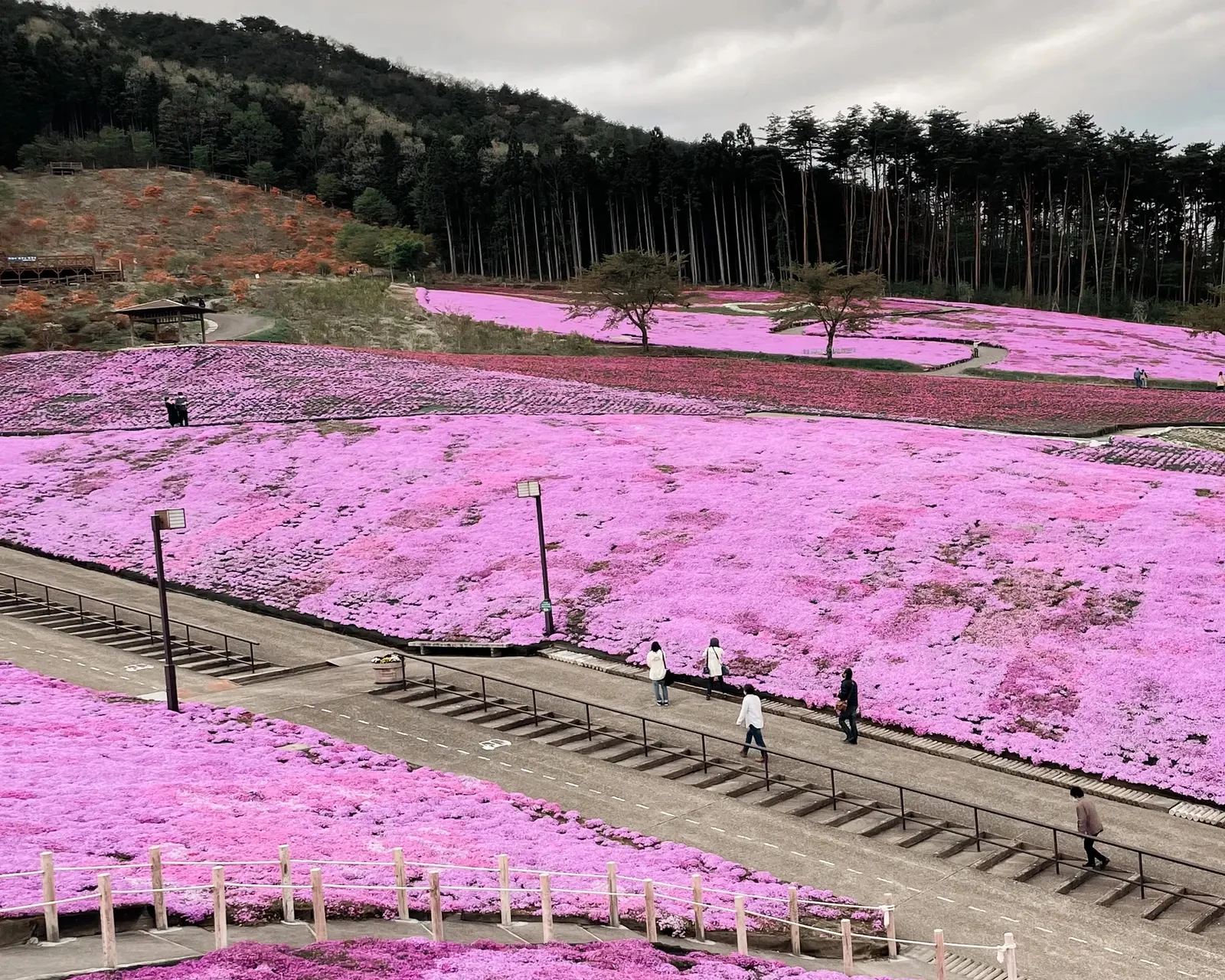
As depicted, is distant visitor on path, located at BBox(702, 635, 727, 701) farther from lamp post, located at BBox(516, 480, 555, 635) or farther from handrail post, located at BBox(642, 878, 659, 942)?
handrail post, located at BBox(642, 878, 659, 942)

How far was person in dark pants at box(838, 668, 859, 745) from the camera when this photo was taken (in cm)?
2338

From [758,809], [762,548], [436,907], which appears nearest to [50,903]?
[436,907]

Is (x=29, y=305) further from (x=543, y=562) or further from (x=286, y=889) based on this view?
(x=286, y=889)

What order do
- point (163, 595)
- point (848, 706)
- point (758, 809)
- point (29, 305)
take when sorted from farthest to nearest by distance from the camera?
1. point (29, 305)
2. point (163, 595)
3. point (848, 706)
4. point (758, 809)

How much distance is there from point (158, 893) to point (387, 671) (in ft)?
46.8

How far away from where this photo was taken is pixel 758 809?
2016cm

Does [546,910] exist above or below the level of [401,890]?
below

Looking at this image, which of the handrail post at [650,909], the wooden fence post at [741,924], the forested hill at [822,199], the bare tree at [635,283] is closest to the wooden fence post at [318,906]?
the handrail post at [650,909]

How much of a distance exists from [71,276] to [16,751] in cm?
8780

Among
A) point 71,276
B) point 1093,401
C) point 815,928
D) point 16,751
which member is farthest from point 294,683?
point 71,276

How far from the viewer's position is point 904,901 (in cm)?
1670

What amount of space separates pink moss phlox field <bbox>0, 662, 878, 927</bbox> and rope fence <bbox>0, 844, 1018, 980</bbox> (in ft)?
0.40

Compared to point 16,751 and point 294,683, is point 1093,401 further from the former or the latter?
point 16,751

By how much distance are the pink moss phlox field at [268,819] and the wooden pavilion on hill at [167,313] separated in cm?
4812
